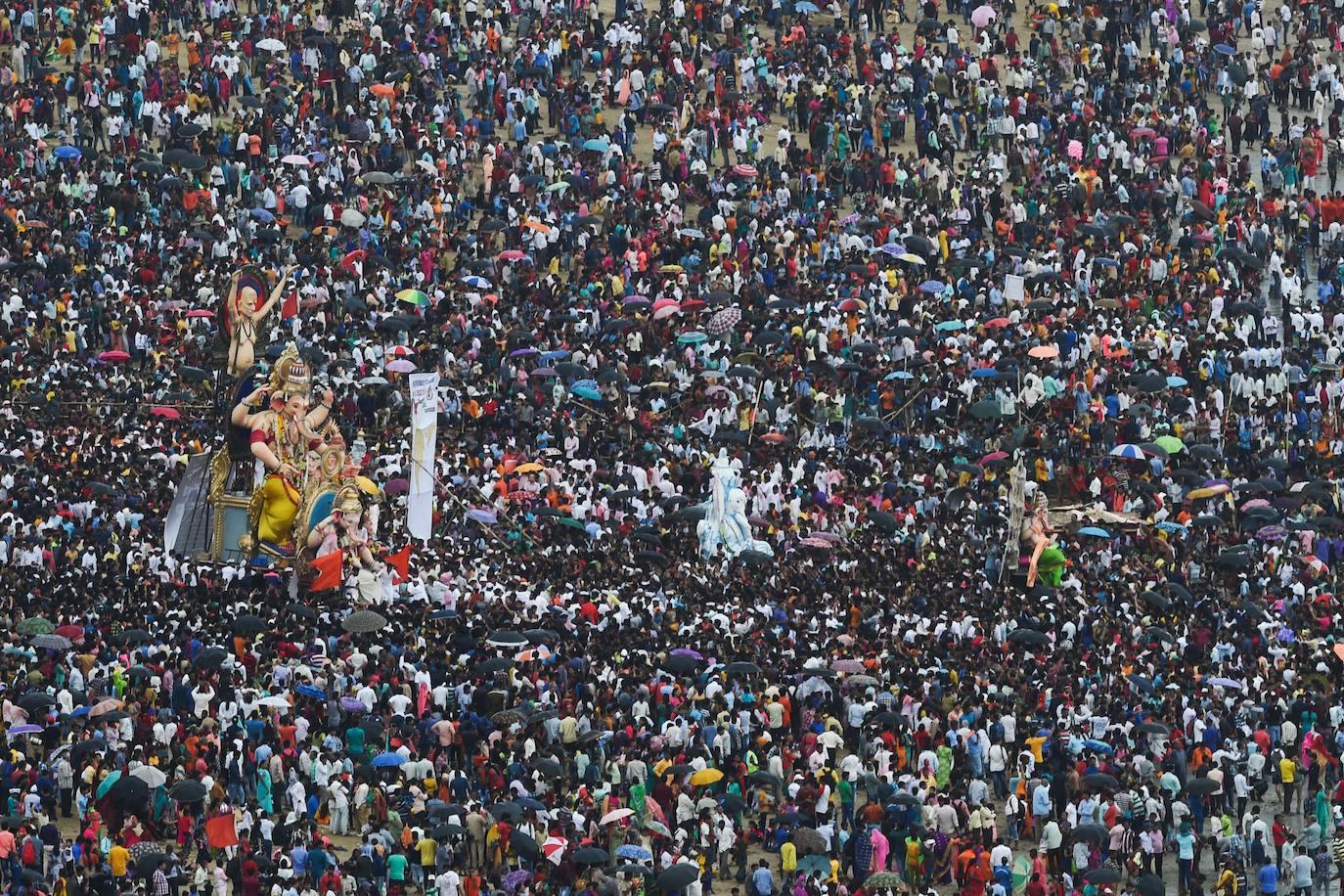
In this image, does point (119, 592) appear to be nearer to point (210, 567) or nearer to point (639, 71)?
point (210, 567)

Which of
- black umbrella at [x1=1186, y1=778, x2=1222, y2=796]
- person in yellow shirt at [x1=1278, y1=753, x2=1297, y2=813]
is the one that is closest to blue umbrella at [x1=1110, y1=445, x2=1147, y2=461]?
person in yellow shirt at [x1=1278, y1=753, x2=1297, y2=813]

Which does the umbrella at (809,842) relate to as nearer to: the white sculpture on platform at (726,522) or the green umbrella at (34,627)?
the white sculpture on platform at (726,522)

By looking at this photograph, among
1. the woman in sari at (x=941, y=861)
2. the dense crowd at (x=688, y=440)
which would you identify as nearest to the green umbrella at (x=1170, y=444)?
the dense crowd at (x=688, y=440)

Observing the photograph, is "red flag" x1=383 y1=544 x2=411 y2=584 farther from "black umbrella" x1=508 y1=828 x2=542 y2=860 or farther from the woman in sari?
the woman in sari

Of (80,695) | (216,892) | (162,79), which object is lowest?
(216,892)

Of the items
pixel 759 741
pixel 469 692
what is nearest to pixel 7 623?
pixel 469 692

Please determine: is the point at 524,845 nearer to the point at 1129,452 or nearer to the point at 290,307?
the point at 1129,452

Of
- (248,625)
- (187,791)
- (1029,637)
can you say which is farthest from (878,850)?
(248,625)
